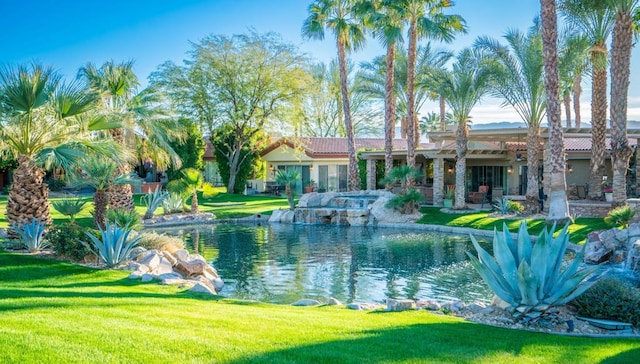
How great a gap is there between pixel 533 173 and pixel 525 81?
12.9 ft

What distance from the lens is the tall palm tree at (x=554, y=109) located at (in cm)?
1838

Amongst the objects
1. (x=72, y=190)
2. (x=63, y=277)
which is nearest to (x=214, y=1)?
(x=63, y=277)

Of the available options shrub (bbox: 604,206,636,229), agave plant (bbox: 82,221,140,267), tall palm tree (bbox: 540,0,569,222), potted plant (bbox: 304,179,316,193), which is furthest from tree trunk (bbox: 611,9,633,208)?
potted plant (bbox: 304,179,316,193)

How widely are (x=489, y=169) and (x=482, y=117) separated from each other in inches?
915

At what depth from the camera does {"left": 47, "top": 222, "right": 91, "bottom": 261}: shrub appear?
11.1 metres

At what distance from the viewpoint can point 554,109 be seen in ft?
61.7

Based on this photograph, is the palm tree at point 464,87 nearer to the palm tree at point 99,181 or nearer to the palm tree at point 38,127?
the palm tree at point 99,181

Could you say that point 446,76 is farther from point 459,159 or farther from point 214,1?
point 214,1

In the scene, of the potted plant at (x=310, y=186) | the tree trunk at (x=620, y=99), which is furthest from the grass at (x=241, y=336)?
the potted plant at (x=310, y=186)

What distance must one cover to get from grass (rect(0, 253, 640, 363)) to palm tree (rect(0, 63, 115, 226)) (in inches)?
184

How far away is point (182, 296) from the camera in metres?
8.59

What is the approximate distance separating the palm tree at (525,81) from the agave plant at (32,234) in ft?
58.9

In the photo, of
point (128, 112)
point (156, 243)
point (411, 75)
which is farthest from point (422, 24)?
point (156, 243)

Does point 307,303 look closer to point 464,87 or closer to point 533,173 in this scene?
point 533,173
